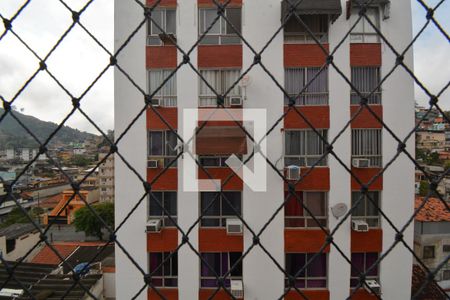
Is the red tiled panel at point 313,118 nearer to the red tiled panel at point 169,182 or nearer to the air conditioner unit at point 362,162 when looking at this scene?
the air conditioner unit at point 362,162

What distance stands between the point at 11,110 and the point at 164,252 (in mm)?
2268

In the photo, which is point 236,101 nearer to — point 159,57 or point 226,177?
point 226,177

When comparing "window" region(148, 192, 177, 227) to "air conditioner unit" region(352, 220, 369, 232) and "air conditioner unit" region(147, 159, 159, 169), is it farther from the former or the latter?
"air conditioner unit" region(352, 220, 369, 232)

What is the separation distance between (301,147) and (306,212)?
72cm

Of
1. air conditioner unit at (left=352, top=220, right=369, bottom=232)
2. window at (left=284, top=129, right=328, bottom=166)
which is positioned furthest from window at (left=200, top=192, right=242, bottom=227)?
air conditioner unit at (left=352, top=220, right=369, bottom=232)

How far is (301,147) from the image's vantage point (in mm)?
2768

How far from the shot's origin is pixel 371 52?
9.02 ft

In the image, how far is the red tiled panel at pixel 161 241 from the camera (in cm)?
271

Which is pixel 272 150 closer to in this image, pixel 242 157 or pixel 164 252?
pixel 242 157

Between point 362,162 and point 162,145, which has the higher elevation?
point 162,145

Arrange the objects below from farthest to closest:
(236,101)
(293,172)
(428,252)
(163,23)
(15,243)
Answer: (15,243), (428,252), (163,23), (236,101), (293,172)

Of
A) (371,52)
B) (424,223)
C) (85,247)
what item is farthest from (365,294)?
(85,247)

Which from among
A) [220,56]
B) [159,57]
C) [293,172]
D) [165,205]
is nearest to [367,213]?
[293,172]

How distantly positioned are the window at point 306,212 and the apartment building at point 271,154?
0.04 ft
